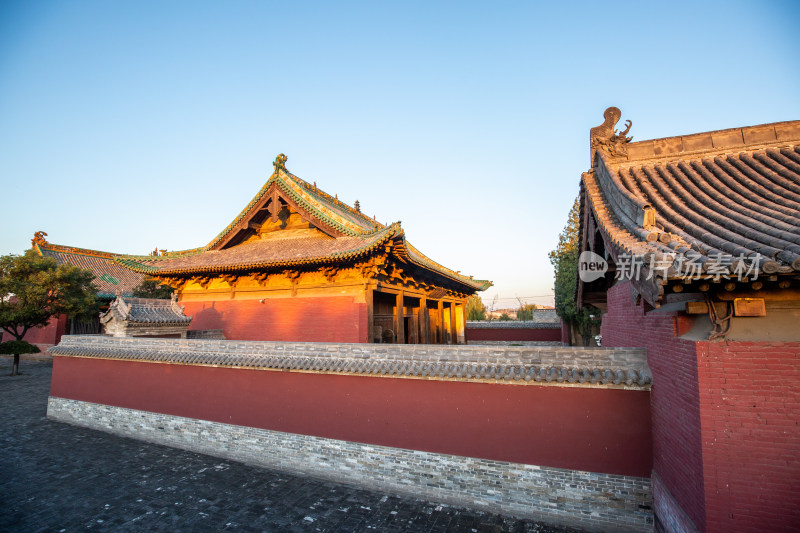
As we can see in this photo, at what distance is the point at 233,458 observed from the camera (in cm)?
788

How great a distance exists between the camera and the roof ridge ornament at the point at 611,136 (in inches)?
242

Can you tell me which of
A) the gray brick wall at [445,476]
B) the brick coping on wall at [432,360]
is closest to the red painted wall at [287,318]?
the brick coping on wall at [432,360]

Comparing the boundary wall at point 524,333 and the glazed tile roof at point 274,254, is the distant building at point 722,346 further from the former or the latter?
the boundary wall at point 524,333

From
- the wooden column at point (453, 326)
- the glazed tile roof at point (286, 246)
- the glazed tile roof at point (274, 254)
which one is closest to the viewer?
the glazed tile roof at point (274, 254)

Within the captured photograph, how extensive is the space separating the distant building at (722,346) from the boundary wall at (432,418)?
0.50m

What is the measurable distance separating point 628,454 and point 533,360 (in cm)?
164

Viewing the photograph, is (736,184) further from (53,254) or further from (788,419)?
(53,254)

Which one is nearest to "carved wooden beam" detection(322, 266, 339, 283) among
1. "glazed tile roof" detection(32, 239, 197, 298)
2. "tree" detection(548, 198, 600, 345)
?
"tree" detection(548, 198, 600, 345)

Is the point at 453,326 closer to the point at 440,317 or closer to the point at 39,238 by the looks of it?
the point at 440,317

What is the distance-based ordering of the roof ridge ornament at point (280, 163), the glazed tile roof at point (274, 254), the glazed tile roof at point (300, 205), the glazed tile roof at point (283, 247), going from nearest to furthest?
the glazed tile roof at point (274, 254) < the glazed tile roof at point (283, 247) < the glazed tile roof at point (300, 205) < the roof ridge ornament at point (280, 163)

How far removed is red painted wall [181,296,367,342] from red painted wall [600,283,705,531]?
6.77 metres

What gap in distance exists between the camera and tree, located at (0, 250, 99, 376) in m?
16.7

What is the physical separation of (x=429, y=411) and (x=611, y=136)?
5.51 m

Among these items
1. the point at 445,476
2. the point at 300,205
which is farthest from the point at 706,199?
the point at 300,205
